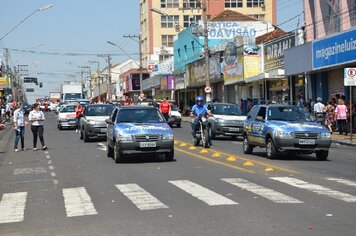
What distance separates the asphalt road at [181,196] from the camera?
8398 millimetres

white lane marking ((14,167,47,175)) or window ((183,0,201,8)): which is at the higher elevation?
window ((183,0,201,8))

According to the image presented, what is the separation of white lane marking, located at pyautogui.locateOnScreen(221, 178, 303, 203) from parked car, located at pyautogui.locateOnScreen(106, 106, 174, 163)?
14.3 feet

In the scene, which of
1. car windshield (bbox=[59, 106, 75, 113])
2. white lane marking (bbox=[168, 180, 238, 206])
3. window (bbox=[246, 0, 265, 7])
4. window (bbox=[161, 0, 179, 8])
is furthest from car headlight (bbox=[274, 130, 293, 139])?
window (bbox=[161, 0, 179, 8])

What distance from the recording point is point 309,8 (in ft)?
123

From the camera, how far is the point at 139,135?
17203mm

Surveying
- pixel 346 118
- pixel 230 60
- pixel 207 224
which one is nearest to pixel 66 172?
pixel 207 224

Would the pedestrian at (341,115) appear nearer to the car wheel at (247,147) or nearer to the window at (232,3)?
the car wheel at (247,147)

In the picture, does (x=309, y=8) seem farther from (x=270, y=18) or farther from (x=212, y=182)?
(x=270, y=18)

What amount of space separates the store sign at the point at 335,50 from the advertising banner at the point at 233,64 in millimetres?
12210

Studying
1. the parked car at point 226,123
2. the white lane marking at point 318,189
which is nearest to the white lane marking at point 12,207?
the white lane marking at point 318,189

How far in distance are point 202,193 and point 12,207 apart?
10.8ft

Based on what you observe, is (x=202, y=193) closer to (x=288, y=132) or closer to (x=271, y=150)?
(x=288, y=132)

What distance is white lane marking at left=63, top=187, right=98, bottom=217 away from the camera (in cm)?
970

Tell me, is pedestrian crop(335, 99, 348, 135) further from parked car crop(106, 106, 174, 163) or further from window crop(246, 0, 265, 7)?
window crop(246, 0, 265, 7)
